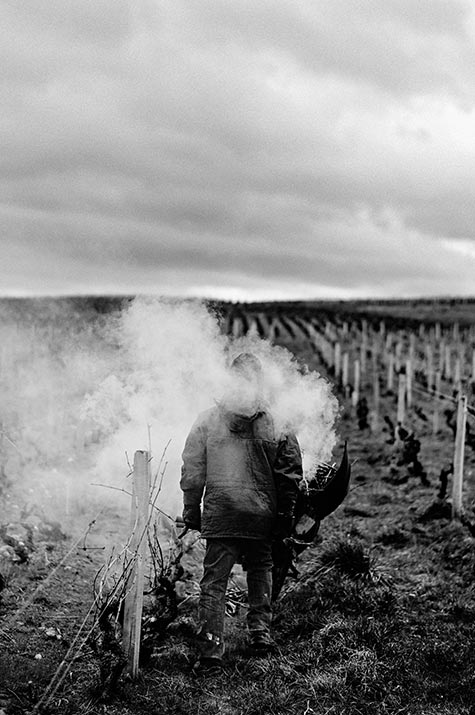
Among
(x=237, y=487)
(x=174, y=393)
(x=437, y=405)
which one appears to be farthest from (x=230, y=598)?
(x=437, y=405)

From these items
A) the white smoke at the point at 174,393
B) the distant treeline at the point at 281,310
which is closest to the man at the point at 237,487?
the white smoke at the point at 174,393

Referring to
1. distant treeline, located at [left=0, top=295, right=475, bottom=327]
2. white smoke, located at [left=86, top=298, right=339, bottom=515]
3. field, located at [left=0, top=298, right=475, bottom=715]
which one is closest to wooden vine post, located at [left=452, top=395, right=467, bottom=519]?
field, located at [left=0, top=298, right=475, bottom=715]

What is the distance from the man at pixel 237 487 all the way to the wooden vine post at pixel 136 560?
21.8 inches

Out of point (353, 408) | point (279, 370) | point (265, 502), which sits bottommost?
point (353, 408)

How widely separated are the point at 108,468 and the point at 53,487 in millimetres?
664

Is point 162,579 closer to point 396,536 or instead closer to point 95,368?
point 396,536

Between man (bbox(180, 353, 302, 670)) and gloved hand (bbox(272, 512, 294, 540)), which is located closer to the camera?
man (bbox(180, 353, 302, 670))

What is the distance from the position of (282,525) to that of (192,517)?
653 millimetres

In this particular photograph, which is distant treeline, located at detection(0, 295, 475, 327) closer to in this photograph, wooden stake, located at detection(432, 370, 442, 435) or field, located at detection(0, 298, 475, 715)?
wooden stake, located at detection(432, 370, 442, 435)

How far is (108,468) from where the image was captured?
26.6 feet

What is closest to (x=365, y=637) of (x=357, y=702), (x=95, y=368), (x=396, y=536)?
(x=357, y=702)

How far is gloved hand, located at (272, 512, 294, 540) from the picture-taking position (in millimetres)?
4926

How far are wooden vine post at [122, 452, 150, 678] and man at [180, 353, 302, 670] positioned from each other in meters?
0.55

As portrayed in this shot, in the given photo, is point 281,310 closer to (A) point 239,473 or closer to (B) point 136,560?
(A) point 239,473
